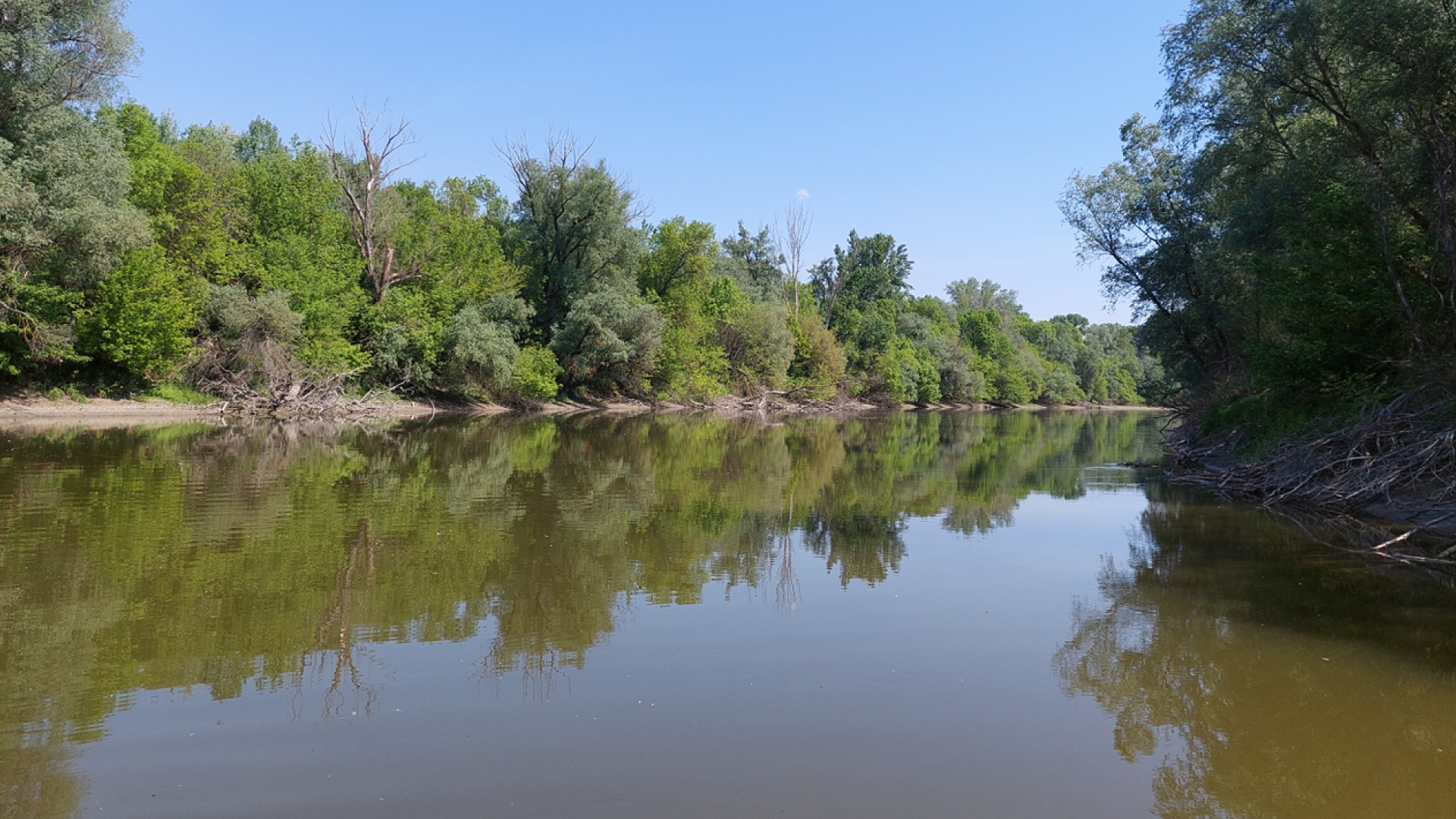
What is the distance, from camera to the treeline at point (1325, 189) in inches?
571

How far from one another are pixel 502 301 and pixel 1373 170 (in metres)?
39.3

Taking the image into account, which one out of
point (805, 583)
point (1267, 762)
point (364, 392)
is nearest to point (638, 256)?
point (364, 392)

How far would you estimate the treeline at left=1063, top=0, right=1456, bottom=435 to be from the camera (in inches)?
571

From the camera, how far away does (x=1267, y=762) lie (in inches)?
186

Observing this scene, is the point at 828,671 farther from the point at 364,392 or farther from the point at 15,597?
the point at 364,392

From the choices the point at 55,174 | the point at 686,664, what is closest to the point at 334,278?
the point at 55,174

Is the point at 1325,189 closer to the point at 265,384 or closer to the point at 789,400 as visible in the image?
the point at 265,384

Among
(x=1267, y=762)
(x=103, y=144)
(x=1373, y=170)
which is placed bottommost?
(x=1267, y=762)

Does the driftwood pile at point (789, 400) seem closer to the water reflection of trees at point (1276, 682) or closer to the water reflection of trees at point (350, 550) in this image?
the water reflection of trees at point (350, 550)

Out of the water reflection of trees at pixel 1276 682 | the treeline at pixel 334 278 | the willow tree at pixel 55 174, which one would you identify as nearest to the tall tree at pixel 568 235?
the treeline at pixel 334 278

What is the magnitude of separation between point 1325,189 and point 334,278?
37702 millimetres

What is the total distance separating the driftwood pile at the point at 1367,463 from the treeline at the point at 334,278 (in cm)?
1999

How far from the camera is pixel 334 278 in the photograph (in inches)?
1560

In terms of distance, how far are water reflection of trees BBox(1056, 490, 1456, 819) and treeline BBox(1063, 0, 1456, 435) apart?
7764 mm
